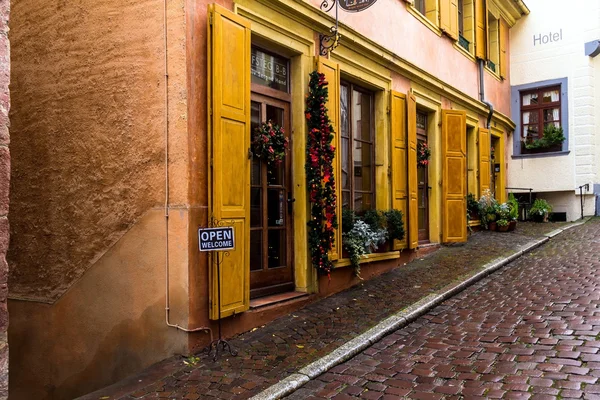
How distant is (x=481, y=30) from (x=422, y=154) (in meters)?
4.87

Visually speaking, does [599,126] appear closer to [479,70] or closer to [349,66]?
[479,70]

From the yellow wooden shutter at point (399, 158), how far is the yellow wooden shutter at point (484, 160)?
4367 mm

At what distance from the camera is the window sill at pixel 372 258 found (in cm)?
706

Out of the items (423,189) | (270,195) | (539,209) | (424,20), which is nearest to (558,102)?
(539,209)

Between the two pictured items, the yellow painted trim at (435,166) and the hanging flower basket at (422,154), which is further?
the yellow painted trim at (435,166)

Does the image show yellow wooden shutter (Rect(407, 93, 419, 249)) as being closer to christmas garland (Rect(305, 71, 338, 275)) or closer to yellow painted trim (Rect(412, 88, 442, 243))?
yellow painted trim (Rect(412, 88, 442, 243))

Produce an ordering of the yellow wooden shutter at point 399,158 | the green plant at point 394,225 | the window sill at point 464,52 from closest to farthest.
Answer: the green plant at point 394,225
the yellow wooden shutter at point 399,158
the window sill at point 464,52

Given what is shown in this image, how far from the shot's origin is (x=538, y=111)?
15.8m

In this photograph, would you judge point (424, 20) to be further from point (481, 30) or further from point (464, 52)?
point (481, 30)

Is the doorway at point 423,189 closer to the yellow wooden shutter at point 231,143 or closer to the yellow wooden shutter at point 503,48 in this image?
the yellow wooden shutter at point 231,143

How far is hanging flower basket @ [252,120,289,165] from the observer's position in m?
5.94

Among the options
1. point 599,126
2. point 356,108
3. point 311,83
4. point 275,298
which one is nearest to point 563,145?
point 599,126

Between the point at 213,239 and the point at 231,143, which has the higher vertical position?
the point at 231,143

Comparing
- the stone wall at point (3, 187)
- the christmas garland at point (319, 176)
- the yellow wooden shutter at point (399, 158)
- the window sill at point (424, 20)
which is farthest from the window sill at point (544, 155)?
the stone wall at point (3, 187)
